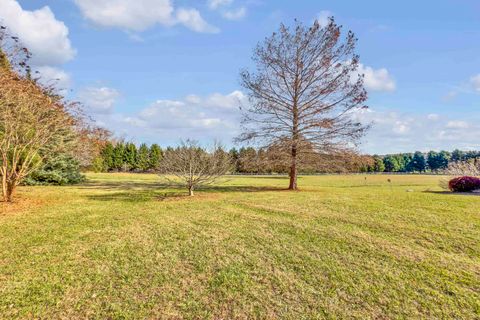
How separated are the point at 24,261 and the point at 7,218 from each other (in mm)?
3563

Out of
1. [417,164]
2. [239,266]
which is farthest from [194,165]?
[417,164]

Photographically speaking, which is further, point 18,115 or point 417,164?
point 417,164

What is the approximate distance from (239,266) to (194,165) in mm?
7147

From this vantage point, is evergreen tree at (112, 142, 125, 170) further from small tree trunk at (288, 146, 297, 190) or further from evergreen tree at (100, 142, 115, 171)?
small tree trunk at (288, 146, 297, 190)

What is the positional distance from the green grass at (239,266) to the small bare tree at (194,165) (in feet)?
12.2

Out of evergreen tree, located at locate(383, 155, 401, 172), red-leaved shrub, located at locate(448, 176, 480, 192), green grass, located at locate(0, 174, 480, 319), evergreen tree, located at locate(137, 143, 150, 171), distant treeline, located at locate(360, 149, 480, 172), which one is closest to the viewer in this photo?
green grass, located at locate(0, 174, 480, 319)

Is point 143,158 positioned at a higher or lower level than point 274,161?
higher

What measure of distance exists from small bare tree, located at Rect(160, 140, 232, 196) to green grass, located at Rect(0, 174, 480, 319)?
12.2ft

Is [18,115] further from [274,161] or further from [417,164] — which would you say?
[417,164]

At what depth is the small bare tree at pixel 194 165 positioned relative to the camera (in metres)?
11.1

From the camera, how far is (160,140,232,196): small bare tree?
11062mm

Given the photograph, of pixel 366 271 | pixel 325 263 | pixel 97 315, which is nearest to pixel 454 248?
pixel 366 271

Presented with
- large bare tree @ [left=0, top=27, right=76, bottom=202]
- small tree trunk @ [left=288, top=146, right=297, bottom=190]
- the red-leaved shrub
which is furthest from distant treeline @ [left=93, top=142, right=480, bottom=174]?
large bare tree @ [left=0, top=27, right=76, bottom=202]

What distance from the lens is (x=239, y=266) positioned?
4254mm
